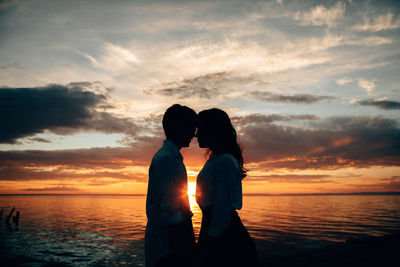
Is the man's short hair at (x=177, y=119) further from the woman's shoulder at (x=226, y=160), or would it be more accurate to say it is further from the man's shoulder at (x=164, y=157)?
the woman's shoulder at (x=226, y=160)

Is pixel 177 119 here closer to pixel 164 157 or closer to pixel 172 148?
pixel 172 148

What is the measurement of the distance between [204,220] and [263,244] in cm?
2288

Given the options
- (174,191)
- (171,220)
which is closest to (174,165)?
(174,191)

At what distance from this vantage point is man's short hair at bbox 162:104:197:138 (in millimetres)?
2936

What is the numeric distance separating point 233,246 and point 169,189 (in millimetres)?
1061

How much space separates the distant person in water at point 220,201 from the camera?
109 inches

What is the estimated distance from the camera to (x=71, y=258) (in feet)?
61.2

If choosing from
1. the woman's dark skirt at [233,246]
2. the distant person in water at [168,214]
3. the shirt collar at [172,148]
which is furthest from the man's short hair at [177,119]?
the woman's dark skirt at [233,246]

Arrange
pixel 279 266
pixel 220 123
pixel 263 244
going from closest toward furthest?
pixel 220 123 < pixel 279 266 < pixel 263 244

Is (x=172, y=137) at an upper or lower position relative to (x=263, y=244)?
upper

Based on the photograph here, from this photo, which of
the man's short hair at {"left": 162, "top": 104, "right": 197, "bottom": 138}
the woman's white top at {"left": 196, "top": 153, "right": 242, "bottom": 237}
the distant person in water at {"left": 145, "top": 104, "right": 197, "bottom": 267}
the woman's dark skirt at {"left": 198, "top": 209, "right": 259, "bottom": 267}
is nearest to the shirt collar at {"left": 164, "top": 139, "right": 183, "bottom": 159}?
the distant person in water at {"left": 145, "top": 104, "right": 197, "bottom": 267}

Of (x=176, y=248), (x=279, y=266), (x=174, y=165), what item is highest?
(x=174, y=165)

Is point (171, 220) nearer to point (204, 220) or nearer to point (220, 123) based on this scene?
point (204, 220)

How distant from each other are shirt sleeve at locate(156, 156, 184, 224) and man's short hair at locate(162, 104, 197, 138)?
0.43m
